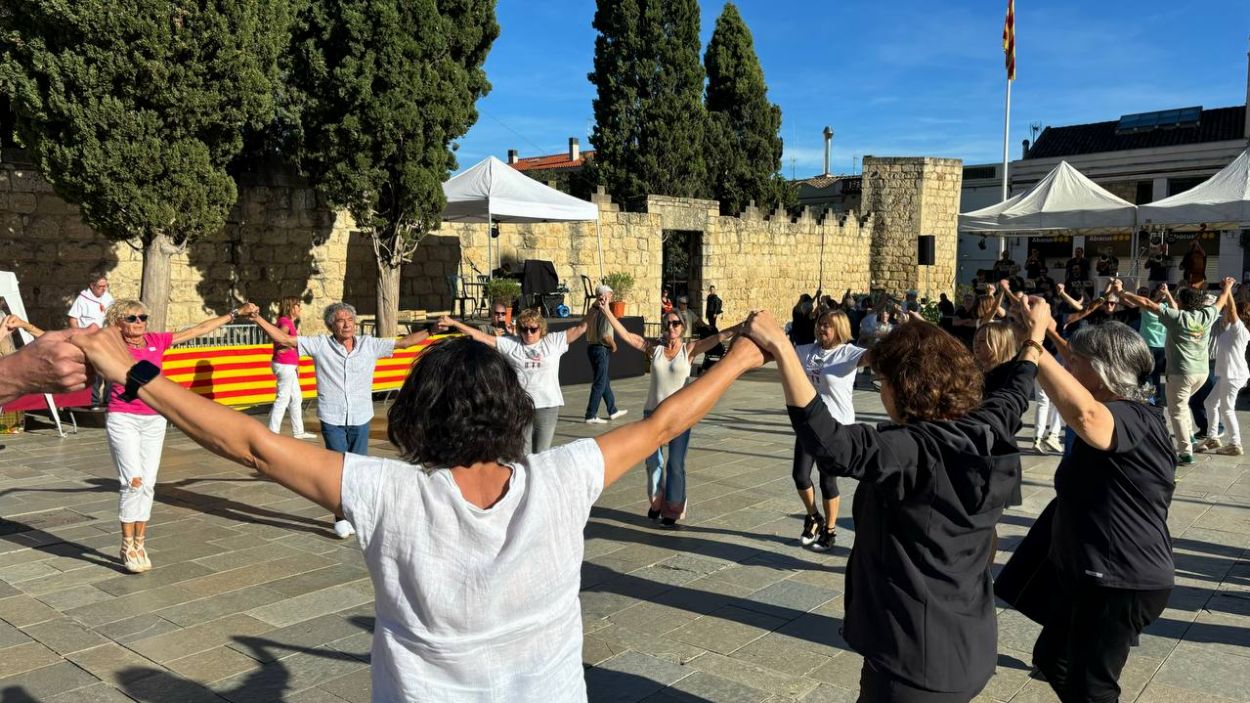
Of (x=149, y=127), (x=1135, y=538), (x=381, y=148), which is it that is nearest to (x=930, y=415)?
(x=1135, y=538)

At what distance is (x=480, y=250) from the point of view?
61.4 feet

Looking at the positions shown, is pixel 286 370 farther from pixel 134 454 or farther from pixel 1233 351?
pixel 1233 351

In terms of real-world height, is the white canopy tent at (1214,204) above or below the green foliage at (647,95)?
below

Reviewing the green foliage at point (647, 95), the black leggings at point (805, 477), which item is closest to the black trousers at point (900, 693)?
the black leggings at point (805, 477)

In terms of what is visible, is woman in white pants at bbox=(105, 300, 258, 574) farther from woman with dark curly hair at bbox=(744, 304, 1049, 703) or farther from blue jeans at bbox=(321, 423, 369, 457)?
woman with dark curly hair at bbox=(744, 304, 1049, 703)

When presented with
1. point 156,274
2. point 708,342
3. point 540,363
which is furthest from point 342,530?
point 156,274

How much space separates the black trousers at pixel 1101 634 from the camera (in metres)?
2.83

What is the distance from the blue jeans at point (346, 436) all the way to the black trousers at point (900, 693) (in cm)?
455

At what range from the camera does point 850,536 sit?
19.8 feet

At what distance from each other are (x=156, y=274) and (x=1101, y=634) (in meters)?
12.4

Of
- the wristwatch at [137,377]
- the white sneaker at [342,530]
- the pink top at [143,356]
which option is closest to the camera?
the wristwatch at [137,377]

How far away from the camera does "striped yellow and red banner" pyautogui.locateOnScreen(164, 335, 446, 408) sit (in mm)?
10555

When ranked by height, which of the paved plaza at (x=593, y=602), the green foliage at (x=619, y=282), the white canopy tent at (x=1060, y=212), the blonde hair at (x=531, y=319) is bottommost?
the paved plaza at (x=593, y=602)

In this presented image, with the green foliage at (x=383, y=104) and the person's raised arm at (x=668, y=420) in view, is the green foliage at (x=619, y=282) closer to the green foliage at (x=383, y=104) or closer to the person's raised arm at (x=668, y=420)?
the green foliage at (x=383, y=104)
